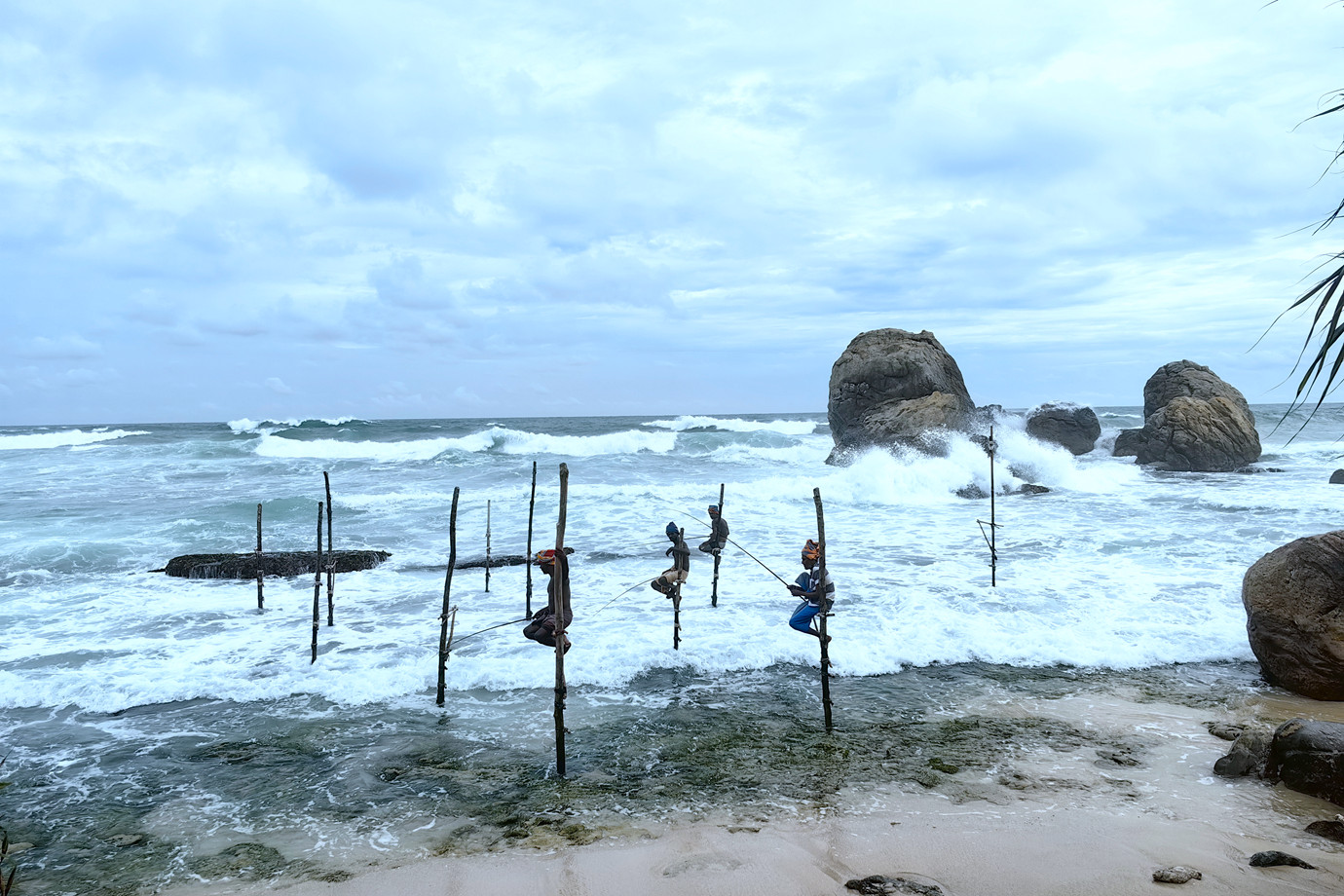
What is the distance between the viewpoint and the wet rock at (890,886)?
6.23 m

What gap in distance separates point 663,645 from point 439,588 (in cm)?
671

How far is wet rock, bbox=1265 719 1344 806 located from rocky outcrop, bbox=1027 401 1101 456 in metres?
37.9

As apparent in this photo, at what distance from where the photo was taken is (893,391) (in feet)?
114

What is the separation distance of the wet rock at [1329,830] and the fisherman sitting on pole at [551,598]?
720cm

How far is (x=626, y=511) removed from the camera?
90.7 ft

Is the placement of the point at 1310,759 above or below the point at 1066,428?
below

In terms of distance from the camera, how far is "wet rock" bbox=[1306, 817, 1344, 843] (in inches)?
270

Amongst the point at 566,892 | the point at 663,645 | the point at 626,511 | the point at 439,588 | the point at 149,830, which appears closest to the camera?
the point at 566,892

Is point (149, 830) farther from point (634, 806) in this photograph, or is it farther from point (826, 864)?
point (826, 864)

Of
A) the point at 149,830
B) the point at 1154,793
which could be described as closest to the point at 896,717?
the point at 1154,793

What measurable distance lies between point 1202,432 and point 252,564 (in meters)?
37.9

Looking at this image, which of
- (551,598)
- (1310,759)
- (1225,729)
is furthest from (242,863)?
(1225,729)

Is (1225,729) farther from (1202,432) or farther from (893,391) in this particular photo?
(1202,432)

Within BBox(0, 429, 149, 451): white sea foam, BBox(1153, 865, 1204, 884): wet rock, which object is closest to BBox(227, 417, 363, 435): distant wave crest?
BBox(0, 429, 149, 451): white sea foam
